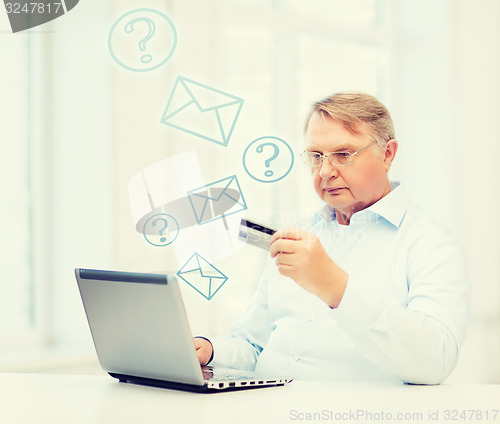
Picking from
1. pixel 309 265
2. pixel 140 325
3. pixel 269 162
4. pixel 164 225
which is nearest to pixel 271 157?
pixel 269 162

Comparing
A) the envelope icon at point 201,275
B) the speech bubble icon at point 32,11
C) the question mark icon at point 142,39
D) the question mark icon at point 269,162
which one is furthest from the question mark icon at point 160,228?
the speech bubble icon at point 32,11

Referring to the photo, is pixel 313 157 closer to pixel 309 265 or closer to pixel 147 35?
pixel 309 265

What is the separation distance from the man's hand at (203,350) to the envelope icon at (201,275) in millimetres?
711

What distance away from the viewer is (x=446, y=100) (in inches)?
134

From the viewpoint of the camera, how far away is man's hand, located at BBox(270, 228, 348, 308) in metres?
1.14

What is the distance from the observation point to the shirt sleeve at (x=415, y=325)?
1159 mm

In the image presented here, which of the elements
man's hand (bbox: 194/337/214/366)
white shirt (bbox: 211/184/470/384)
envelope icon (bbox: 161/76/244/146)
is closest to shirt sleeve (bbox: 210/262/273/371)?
white shirt (bbox: 211/184/470/384)

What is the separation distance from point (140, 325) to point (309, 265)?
0.31 meters

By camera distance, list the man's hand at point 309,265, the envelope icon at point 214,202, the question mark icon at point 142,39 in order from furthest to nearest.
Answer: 1. the question mark icon at point 142,39
2. the envelope icon at point 214,202
3. the man's hand at point 309,265

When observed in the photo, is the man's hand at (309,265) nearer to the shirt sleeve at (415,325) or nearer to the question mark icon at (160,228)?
the shirt sleeve at (415,325)

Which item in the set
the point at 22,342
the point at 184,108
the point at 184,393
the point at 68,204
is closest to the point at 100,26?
the point at 184,108

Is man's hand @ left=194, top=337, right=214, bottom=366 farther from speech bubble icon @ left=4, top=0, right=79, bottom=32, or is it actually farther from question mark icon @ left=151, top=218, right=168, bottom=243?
speech bubble icon @ left=4, top=0, right=79, bottom=32

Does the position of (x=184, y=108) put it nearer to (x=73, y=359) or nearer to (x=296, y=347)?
(x=73, y=359)

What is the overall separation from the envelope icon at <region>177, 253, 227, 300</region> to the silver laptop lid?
0.94 meters
